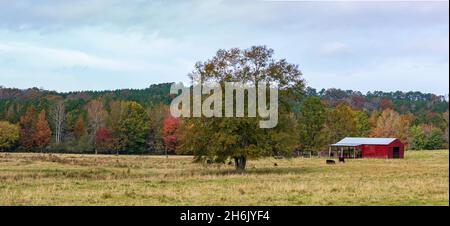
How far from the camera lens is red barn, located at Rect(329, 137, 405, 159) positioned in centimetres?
7869

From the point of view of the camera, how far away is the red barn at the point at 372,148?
7869 cm

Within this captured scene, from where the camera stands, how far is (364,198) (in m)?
20.9

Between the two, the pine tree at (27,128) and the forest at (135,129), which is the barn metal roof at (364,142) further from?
the pine tree at (27,128)

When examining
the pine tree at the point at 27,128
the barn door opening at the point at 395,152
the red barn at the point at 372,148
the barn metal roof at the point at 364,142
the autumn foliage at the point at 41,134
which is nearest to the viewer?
the barn door opening at the point at 395,152

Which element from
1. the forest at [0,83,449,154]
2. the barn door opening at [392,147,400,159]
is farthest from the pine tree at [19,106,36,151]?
the barn door opening at [392,147,400,159]

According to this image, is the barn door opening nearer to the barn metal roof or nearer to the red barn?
the red barn

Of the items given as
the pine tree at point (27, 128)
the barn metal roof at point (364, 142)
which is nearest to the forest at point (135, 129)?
the pine tree at point (27, 128)

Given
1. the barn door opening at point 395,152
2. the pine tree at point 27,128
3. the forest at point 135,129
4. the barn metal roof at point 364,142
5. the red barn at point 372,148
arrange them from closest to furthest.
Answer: the barn door opening at point 395,152, the red barn at point 372,148, the barn metal roof at point 364,142, the forest at point 135,129, the pine tree at point 27,128

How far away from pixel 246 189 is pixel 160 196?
15.6 feet

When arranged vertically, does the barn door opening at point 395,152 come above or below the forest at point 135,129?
below

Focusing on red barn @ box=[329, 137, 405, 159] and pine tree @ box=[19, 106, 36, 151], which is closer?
red barn @ box=[329, 137, 405, 159]
